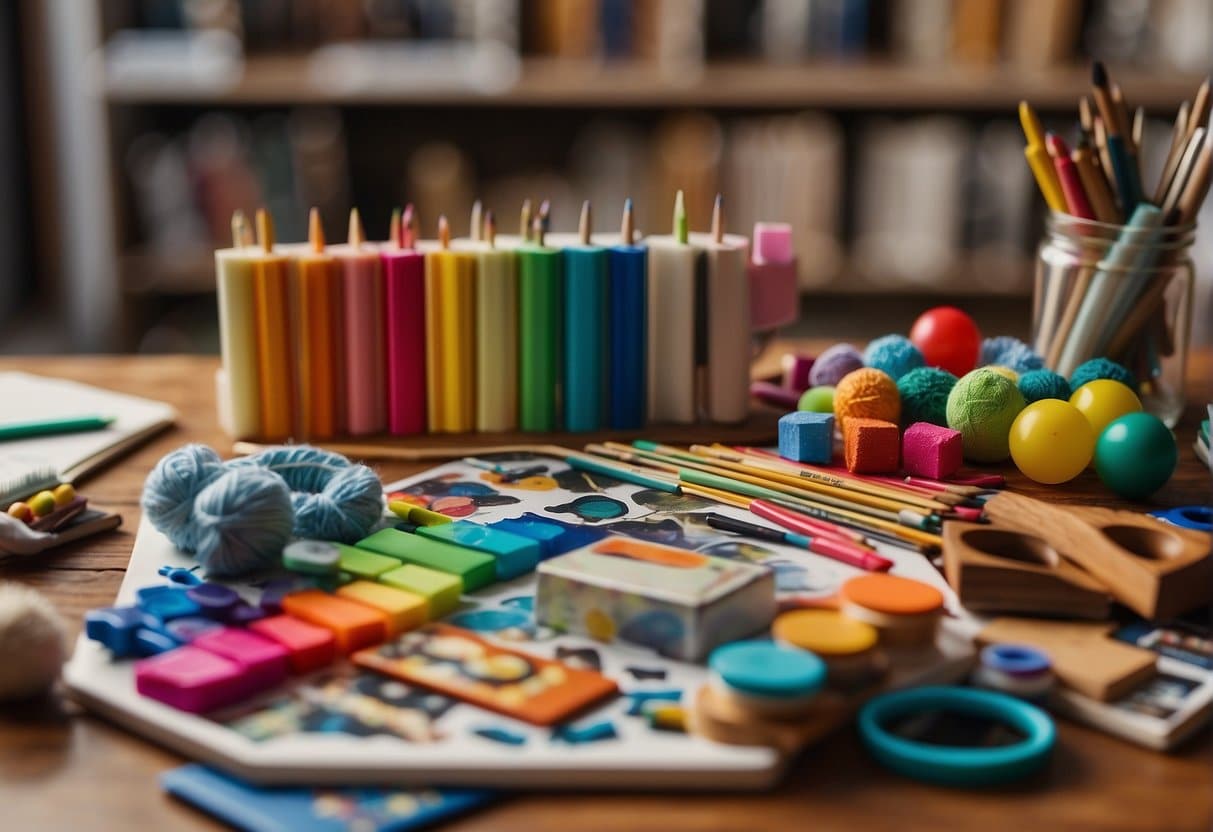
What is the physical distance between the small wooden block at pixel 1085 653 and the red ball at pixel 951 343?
0.40m

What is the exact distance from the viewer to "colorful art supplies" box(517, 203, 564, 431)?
0.98 m

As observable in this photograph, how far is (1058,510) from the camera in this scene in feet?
2.33

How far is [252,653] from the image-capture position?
23.2 inches

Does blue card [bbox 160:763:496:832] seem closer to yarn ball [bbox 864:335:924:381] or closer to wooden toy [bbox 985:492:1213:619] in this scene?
wooden toy [bbox 985:492:1213:619]

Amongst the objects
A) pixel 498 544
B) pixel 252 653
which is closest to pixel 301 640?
pixel 252 653

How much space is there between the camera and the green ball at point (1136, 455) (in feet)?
2.73

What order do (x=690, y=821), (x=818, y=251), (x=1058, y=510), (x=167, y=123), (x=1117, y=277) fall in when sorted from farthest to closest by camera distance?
(x=167, y=123) < (x=818, y=251) < (x=1117, y=277) < (x=1058, y=510) < (x=690, y=821)

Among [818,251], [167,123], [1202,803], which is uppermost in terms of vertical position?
[167,123]

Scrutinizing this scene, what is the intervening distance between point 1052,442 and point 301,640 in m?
0.50

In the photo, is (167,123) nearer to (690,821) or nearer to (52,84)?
(52,84)

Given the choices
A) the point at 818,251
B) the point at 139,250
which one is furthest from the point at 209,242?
the point at 818,251

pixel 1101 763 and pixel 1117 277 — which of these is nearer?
pixel 1101 763

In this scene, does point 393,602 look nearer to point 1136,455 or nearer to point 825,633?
point 825,633

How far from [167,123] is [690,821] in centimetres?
213
